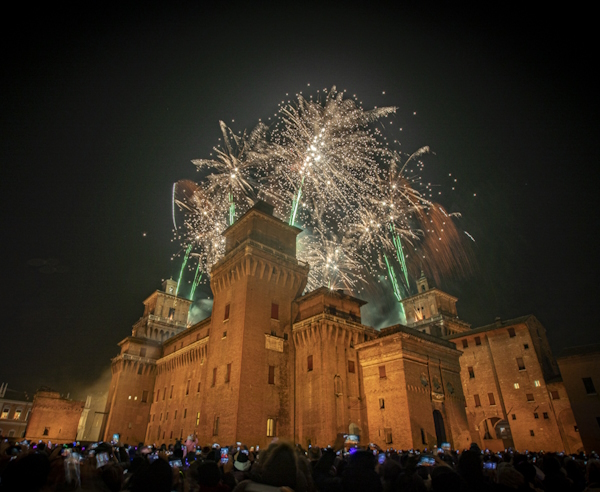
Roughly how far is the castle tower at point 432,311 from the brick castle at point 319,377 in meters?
11.6

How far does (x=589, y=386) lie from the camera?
3266 cm

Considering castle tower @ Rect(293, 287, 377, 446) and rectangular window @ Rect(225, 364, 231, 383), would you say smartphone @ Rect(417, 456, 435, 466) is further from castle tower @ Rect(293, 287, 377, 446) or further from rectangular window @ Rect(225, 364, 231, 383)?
rectangular window @ Rect(225, 364, 231, 383)

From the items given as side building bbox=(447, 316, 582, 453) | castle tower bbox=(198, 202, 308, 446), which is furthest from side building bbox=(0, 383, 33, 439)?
side building bbox=(447, 316, 582, 453)

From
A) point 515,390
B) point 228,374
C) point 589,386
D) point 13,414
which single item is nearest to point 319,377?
point 228,374

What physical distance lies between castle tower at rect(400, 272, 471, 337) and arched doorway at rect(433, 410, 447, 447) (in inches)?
1210

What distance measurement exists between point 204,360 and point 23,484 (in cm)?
4022

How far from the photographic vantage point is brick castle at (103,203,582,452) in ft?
99.3

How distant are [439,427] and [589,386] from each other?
14.8 metres

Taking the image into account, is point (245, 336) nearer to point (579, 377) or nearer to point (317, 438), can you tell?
point (317, 438)

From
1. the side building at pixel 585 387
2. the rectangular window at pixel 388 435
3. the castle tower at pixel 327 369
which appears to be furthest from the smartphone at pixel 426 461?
the side building at pixel 585 387

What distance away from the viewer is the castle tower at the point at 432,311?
61.3m

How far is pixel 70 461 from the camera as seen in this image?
427cm

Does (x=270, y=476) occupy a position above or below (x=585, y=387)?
below

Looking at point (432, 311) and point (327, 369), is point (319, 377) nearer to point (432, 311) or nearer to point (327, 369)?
point (327, 369)
